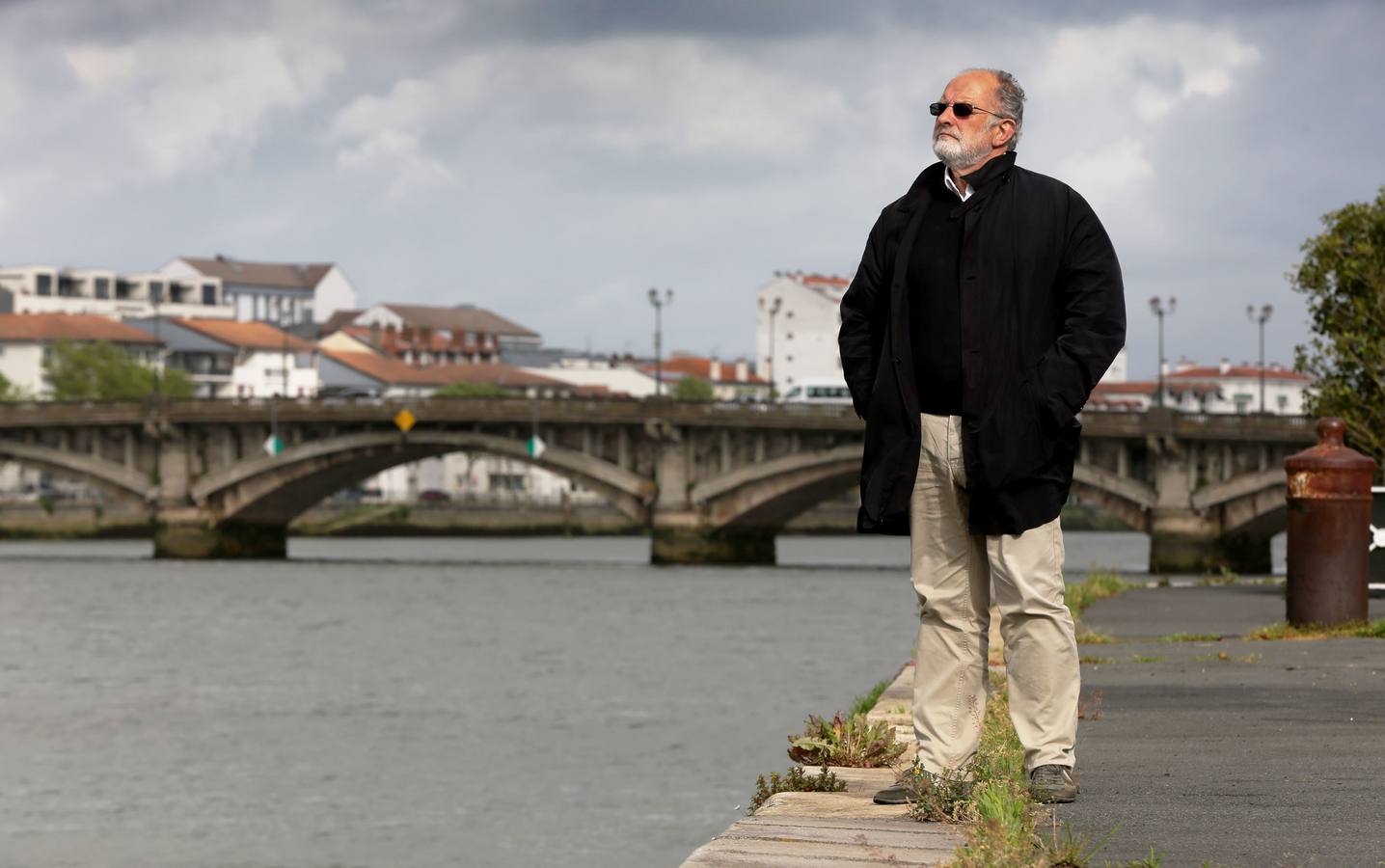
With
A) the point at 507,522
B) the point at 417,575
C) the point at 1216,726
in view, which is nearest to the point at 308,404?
the point at 417,575

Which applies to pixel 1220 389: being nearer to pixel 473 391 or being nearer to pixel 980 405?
pixel 473 391

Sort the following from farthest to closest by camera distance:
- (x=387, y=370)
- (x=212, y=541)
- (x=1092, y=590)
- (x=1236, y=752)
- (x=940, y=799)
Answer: (x=387, y=370) < (x=212, y=541) < (x=1092, y=590) < (x=1236, y=752) < (x=940, y=799)

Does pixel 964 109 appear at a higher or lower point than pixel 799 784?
higher

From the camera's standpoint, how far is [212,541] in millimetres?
79500

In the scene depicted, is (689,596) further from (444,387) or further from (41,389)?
(41,389)

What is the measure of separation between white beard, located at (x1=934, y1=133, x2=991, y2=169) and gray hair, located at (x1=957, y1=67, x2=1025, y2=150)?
0.26ft

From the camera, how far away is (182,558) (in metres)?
78.6

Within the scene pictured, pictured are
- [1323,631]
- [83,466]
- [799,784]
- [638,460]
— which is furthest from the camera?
[83,466]

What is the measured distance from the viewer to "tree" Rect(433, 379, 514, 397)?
132 metres

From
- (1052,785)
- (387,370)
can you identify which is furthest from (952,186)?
(387,370)

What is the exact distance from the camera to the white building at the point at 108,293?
17625cm

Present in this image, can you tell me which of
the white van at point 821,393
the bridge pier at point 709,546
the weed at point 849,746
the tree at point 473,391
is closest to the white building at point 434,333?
the tree at point 473,391

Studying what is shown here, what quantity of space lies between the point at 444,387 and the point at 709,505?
69.3 metres

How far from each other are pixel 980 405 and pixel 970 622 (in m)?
0.72
